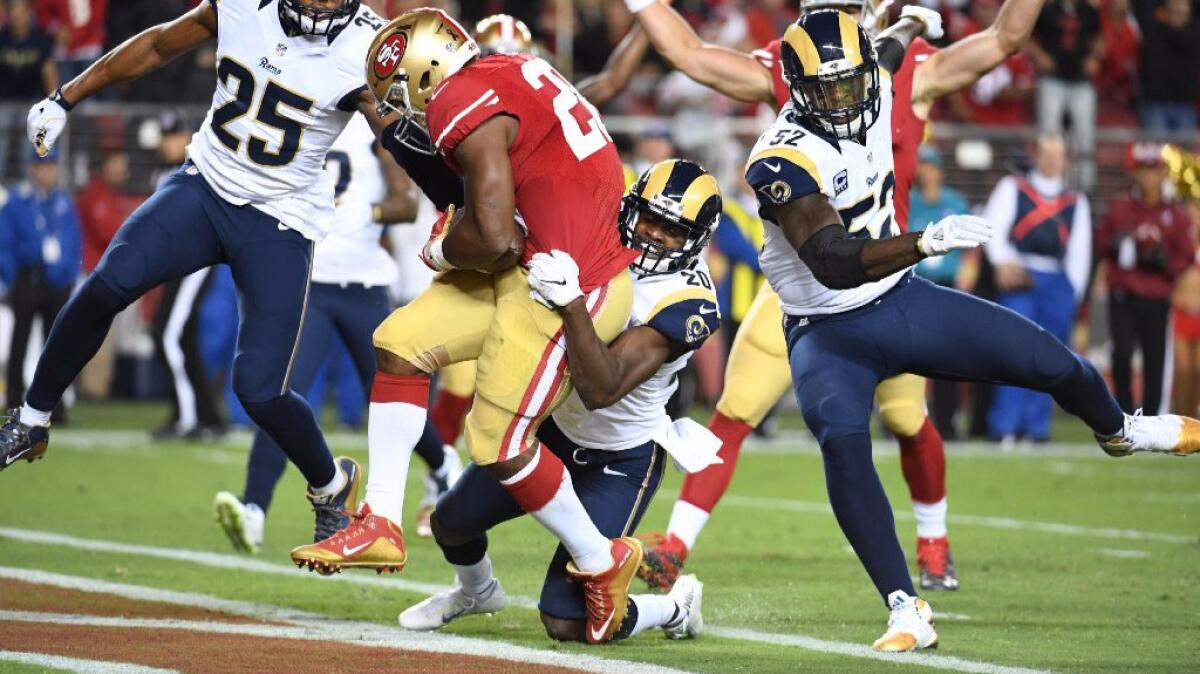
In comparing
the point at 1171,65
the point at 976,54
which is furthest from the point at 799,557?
the point at 1171,65

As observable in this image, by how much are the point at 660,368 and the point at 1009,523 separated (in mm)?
4257

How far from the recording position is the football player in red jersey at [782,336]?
7051 mm

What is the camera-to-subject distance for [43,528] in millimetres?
8594

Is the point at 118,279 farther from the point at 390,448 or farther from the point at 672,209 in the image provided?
the point at 672,209

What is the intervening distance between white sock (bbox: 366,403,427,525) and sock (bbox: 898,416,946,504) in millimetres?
2215

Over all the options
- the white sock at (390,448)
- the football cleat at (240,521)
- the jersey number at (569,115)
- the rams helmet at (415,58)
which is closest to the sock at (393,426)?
the white sock at (390,448)

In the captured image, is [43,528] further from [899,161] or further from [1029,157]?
[1029,157]

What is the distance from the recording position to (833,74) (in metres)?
5.70

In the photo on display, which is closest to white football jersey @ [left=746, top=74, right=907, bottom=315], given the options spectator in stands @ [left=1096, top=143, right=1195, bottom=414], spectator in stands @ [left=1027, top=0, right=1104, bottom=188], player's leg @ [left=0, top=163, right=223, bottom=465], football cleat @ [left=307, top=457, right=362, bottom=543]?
football cleat @ [left=307, top=457, right=362, bottom=543]

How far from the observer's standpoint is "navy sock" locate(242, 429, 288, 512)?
7863 millimetres

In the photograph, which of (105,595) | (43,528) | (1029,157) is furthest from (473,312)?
(1029,157)

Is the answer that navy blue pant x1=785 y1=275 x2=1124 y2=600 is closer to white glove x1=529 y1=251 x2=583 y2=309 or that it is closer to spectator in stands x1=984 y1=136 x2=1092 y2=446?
white glove x1=529 y1=251 x2=583 y2=309

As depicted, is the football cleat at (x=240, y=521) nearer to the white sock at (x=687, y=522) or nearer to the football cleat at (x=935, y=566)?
the white sock at (x=687, y=522)

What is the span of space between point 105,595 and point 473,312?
6.17ft
